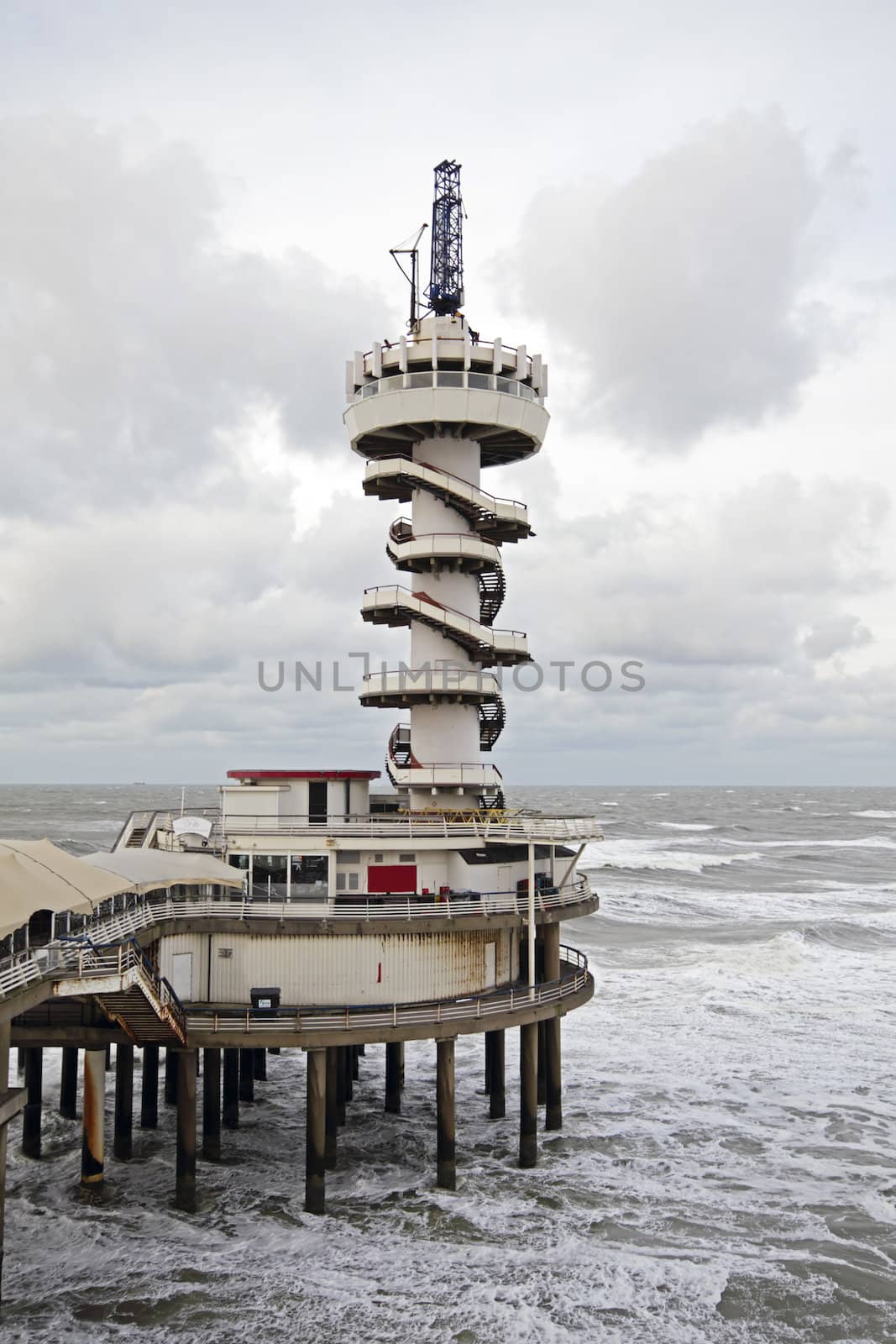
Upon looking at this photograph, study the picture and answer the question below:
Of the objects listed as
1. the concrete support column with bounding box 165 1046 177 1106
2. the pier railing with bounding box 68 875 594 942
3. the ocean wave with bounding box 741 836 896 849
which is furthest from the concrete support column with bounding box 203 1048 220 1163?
the ocean wave with bounding box 741 836 896 849

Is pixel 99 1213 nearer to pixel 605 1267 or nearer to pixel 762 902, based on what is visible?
pixel 605 1267

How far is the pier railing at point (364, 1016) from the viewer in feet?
83.3

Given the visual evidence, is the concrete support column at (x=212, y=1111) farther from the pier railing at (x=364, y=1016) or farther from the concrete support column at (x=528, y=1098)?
the concrete support column at (x=528, y=1098)

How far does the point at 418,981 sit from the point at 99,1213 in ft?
31.5

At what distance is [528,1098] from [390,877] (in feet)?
23.3

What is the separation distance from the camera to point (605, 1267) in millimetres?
23422

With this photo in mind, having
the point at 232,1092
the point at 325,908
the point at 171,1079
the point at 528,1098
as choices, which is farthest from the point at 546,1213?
the point at 171,1079

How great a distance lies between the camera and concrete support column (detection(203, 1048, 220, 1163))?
97.6 feet

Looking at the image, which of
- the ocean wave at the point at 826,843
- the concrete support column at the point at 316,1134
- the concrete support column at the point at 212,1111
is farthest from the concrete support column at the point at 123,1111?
the ocean wave at the point at 826,843

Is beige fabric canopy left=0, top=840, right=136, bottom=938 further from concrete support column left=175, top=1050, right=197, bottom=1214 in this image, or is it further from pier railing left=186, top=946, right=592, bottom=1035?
concrete support column left=175, top=1050, right=197, bottom=1214

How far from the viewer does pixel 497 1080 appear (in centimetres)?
3303

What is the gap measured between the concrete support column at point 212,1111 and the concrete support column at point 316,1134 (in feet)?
15.9

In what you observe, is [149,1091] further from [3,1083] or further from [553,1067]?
[3,1083]

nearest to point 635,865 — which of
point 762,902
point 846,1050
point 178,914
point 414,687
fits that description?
point 762,902
